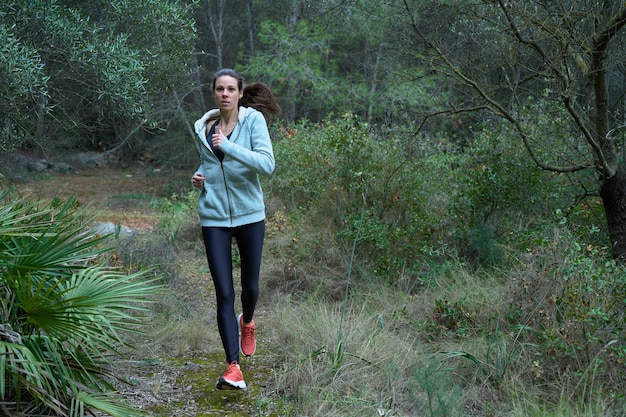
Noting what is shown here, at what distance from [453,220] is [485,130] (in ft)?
3.31

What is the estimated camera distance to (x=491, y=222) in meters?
7.05

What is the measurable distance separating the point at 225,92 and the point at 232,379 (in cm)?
190

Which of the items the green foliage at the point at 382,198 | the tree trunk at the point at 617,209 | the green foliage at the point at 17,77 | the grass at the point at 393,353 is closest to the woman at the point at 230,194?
the grass at the point at 393,353

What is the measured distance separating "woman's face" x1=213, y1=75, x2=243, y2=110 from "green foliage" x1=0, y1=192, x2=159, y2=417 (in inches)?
51.8

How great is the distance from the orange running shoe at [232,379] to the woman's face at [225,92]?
1.72m

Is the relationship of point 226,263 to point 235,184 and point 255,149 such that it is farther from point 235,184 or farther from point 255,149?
point 255,149

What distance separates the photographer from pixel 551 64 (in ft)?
18.4

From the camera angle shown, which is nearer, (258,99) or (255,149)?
(255,149)

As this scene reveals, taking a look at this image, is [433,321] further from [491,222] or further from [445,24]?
[445,24]

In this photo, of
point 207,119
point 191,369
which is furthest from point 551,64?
point 191,369

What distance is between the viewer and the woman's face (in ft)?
14.9

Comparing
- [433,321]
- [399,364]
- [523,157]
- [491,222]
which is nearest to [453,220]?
[491,222]

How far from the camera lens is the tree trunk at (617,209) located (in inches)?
240

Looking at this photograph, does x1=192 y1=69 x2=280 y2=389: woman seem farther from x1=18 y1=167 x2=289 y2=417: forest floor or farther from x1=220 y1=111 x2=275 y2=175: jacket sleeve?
x1=18 y1=167 x2=289 y2=417: forest floor
